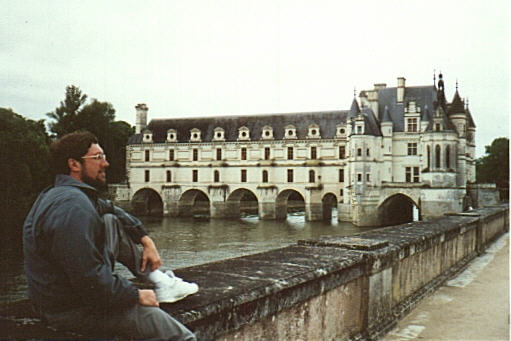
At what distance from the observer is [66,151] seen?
5.55 ft

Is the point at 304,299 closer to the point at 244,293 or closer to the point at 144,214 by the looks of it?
the point at 244,293

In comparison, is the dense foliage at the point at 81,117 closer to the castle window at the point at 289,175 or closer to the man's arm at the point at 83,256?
the castle window at the point at 289,175

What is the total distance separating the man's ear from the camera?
66.7 inches

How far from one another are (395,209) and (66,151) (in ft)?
119

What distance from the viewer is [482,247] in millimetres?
8219

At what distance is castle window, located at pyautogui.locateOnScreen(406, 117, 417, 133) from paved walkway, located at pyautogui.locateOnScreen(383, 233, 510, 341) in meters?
30.2

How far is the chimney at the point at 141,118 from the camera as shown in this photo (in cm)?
4500

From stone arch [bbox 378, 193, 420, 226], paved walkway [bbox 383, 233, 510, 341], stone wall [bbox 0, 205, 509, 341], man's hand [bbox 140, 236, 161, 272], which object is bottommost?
stone arch [bbox 378, 193, 420, 226]

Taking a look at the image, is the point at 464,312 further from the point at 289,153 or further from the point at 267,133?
the point at 267,133

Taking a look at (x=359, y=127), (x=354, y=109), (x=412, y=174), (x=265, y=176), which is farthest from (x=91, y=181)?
(x=265, y=176)

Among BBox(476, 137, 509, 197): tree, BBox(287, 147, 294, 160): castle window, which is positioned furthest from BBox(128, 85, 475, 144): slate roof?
BBox(476, 137, 509, 197): tree

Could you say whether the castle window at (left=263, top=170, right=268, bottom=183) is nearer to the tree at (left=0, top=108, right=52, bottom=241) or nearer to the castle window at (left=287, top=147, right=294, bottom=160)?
the castle window at (left=287, top=147, right=294, bottom=160)

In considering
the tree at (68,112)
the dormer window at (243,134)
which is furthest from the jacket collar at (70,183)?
the dormer window at (243,134)

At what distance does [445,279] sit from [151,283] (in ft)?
15.1
